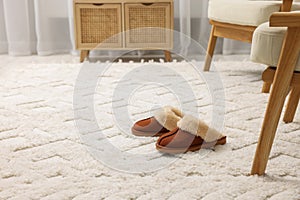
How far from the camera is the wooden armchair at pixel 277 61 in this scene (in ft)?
3.89

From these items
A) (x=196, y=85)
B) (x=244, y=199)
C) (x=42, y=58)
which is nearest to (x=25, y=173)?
(x=244, y=199)

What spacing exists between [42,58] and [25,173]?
2092 millimetres

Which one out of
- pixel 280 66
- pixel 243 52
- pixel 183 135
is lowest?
pixel 243 52

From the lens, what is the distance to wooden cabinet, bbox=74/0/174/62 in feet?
Result: 10.0

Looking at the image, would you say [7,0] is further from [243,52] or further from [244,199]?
[244,199]

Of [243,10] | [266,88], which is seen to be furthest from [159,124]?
[243,10]

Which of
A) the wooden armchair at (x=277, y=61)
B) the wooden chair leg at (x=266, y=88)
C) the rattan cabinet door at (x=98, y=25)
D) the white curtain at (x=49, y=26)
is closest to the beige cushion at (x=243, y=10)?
the wooden chair leg at (x=266, y=88)

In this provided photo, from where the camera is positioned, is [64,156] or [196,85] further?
[196,85]

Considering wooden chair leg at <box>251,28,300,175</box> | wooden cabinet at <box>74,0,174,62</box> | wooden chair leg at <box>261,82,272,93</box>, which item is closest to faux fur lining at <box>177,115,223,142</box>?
wooden chair leg at <box>251,28,300,175</box>

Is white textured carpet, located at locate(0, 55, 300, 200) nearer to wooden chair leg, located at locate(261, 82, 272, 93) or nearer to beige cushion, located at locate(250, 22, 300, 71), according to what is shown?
wooden chair leg, located at locate(261, 82, 272, 93)

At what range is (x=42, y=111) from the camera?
1.95 metres

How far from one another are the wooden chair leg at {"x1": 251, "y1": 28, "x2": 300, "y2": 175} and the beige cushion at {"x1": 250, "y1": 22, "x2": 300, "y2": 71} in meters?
0.03

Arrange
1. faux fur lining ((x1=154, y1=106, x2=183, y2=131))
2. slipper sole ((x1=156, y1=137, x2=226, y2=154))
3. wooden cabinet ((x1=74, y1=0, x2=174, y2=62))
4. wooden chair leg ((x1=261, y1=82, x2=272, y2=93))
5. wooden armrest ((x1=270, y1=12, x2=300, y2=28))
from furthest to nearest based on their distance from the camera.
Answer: wooden cabinet ((x1=74, y1=0, x2=174, y2=62))
wooden chair leg ((x1=261, y1=82, x2=272, y2=93))
faux fur lining ((x1=154, y1=106, x2=183, y2=131))
slipper sole ((x1=156, y1=137, x2=226, y2=154))
wooden armrest ((x1=270, y1=12, x2=300, y2=28))

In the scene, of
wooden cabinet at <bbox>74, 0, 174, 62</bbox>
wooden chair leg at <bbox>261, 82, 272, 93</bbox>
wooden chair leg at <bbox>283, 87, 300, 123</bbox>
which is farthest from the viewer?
wooden cabinet at <bbox>74, 0, 174, 62</bbox>
